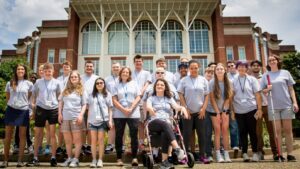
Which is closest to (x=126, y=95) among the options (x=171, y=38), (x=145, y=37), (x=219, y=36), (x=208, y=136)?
(x=208, y=136)

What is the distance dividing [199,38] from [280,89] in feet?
71.5

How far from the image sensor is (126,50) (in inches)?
1046

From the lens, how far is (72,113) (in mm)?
5309

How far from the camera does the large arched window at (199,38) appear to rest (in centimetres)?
2655

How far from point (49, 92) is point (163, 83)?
7.96 feet

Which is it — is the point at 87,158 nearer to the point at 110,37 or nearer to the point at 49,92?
the point at 49,92

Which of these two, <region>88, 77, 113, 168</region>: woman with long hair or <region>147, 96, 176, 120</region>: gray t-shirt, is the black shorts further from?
<region>147, 96, 176, 120</region>: gray t-shirt

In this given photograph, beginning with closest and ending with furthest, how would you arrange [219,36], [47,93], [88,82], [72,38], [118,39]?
[47,93]
[88,82]
[219,36]
[72,38]
[118,39]

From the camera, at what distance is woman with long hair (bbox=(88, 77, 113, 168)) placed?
16.7 feet

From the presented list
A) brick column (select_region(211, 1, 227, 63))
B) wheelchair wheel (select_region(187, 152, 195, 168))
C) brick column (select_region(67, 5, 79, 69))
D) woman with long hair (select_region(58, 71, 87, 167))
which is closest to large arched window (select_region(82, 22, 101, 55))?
brick column (select_region(67, 5, 79, 69))

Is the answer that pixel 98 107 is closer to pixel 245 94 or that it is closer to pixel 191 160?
pixel 191 160

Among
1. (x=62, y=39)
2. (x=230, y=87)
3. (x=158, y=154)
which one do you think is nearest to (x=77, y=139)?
(x=158, y=154)

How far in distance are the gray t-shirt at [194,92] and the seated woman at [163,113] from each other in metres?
0.46

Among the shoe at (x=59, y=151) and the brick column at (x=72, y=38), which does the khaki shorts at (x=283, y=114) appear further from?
the brick column at (x=72, y=38)
